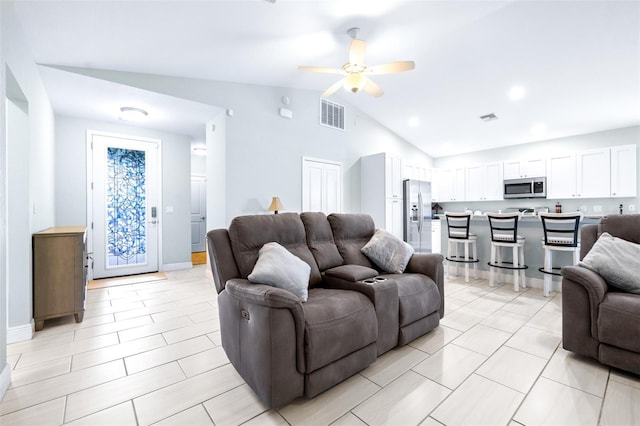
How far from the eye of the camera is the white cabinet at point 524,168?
6.00 m

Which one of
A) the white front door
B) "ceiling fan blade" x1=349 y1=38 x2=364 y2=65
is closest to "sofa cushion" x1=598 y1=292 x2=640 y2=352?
"ceiling fan blade" x1=349 y1=38 x2=364 y2=65

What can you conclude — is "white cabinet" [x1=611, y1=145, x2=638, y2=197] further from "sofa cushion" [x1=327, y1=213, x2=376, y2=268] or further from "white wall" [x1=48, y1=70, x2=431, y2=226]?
"sofa cushion" [x1=327, y1=213, x2=376, y2=268]

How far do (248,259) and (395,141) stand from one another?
5.75m

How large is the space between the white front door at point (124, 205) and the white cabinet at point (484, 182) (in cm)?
689

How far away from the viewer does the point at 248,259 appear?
2.08 metres

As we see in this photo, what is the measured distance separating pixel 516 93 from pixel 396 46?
236cm

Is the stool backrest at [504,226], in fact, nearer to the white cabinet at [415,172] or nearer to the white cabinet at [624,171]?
the white cabinet at [415,172]

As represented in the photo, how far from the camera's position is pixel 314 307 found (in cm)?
171

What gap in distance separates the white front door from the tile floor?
7.09 ft

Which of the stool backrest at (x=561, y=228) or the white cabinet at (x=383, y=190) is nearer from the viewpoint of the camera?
the stool backrest at (x=561, y=228)

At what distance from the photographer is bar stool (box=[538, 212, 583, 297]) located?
133 inches

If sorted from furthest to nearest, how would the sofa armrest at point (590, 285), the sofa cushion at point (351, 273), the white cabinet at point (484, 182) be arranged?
the white cabinet at point (484, 182) → the sofa cushion at point (351, 273) → the sofa armrest at point (590, 285)

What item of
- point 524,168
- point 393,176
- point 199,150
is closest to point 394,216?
point 393,176

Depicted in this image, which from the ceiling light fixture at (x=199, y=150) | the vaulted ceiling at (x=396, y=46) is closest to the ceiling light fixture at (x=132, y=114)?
the vaulted ceiling at (x=396, y=46)
